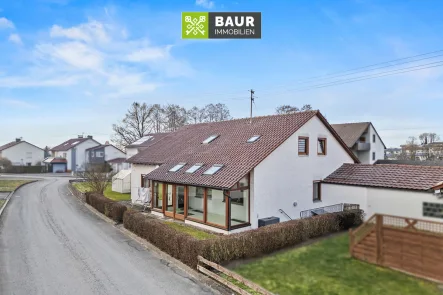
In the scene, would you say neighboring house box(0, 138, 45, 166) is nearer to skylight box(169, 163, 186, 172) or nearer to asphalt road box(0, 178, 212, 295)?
asphalt road box(0, 178, 212, 295)

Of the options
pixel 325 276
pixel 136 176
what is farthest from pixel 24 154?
pixel 325 276

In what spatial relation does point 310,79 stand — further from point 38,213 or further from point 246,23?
point 38,213

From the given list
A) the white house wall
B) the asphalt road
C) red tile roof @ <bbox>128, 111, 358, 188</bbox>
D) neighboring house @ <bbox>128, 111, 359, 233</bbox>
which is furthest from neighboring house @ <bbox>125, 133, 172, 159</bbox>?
the white house wall

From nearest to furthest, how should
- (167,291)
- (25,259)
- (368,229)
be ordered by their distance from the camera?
(167,291) → (368,229) → (25,259)

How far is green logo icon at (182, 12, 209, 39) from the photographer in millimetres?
14508

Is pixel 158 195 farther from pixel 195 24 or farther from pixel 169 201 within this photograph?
pixel 195 24

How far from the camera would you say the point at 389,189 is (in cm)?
1445

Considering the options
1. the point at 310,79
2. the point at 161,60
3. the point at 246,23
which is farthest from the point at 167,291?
the point at 310,79

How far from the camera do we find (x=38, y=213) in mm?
20906

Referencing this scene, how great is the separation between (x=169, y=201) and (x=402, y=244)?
483 inches

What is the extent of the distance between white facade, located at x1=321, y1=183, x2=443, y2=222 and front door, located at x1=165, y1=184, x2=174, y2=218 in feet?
29.1

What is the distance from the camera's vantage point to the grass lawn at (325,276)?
8641 millimetres

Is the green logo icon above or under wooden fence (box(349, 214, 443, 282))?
above

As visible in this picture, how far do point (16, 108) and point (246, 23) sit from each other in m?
22.8
